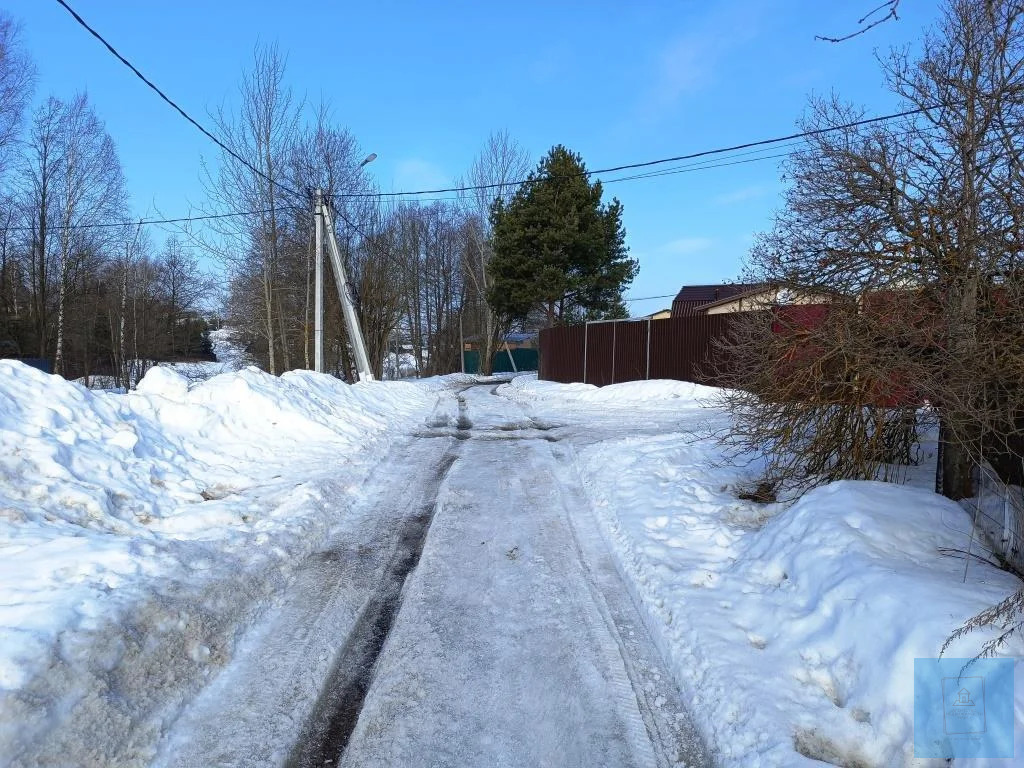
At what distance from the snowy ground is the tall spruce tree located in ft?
81.0

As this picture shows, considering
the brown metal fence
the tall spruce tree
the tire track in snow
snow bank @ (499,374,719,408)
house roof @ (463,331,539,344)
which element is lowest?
the tire track in snow

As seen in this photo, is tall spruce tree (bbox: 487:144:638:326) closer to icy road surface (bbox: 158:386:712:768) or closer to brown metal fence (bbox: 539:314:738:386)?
brown metal fence (bbox: 539:314:738:386)

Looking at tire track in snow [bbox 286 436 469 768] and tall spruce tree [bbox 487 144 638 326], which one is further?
tall spruce tree [bbox 487 144 638 326]

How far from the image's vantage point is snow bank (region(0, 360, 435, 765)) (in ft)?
9.46

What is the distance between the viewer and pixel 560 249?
31094mm

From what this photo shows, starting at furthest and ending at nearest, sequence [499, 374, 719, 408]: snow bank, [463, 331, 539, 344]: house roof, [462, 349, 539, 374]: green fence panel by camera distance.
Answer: [463, 331, 539, 344]: house roof → [462, 349, 539, 374]: green fence panel → [499, 374, 719, 408]: snow bank

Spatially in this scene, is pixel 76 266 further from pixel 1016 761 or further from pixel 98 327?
Result: pixel 1016 761

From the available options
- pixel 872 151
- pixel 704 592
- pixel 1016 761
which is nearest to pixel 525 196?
pixel 872 151

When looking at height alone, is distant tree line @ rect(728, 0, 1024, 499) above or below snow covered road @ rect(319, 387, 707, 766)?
above

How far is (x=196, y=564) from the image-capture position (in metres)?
4.52

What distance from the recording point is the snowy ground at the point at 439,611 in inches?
114

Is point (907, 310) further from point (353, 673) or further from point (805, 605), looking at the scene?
point (353, 673)

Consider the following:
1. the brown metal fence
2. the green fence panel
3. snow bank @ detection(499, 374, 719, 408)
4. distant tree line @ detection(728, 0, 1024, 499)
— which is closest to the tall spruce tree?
the brown metal fence

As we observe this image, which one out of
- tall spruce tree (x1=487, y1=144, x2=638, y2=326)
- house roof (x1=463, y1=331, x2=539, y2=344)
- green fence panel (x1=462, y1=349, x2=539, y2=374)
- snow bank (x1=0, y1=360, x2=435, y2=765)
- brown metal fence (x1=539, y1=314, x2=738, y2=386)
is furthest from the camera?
house roof (x1=463, y1=331, x2=539, y2=344)
